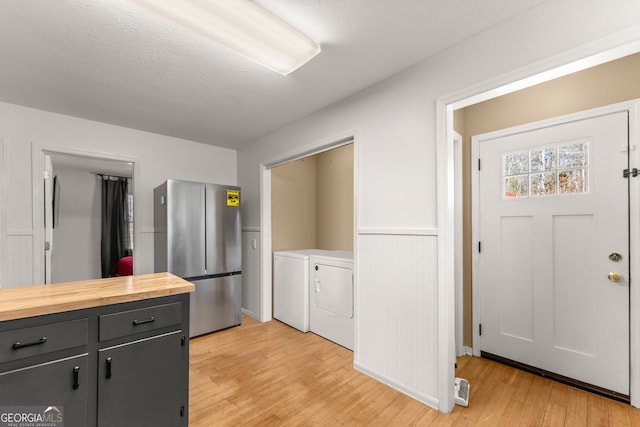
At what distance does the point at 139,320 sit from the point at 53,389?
Answer: 0.39 meters

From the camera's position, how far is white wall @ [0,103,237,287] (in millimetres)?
2572

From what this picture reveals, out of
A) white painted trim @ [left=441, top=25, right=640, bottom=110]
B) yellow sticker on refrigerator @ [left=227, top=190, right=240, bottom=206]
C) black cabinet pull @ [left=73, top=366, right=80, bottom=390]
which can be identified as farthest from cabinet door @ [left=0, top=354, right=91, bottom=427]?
white painted trim @ [left=441, top=25, right=640, bottom=110]

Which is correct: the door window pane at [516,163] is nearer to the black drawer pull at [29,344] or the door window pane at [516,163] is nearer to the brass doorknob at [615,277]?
the brass doorknob at [615,277]

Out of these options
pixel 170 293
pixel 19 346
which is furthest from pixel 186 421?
pixel 19 346

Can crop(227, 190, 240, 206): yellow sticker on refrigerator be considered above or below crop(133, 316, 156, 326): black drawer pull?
above

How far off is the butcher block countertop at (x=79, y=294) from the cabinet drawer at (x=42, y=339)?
0.07m

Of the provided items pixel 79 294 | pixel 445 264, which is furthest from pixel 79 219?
pixel 445 264

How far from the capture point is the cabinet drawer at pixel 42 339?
3.66 ft

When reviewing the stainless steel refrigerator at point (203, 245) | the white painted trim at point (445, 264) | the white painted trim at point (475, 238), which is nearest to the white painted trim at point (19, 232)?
the stainless steel refrigerator at point (203, 245)

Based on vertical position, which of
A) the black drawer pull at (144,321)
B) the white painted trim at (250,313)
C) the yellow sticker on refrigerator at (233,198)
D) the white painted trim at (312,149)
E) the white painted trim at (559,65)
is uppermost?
the white painted trim at (559,65)

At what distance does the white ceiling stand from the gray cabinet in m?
1.56

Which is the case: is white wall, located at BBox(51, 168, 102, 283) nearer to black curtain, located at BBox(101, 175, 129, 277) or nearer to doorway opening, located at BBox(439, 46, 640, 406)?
black curtain, located at BBox(101, 175, 129, 277)

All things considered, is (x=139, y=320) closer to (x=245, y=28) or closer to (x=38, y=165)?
(x=245, y=28)

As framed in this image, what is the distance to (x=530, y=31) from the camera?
1.47 m
